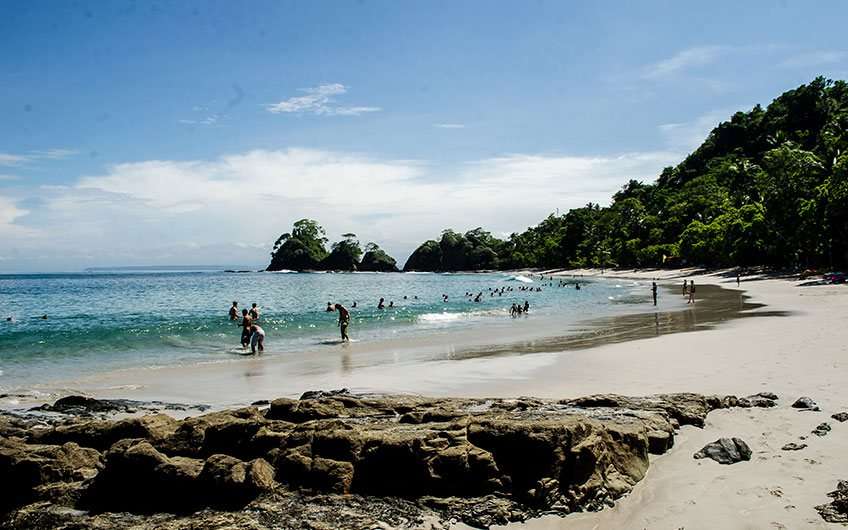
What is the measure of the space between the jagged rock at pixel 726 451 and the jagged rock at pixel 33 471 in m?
7.44

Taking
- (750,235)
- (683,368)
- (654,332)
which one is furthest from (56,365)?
(750,235)

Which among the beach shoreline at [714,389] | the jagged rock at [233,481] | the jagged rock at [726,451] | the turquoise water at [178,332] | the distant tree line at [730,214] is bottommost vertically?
the turquoise water at [178,332]

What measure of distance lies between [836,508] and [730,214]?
246ft

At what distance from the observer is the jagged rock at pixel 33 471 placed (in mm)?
6883

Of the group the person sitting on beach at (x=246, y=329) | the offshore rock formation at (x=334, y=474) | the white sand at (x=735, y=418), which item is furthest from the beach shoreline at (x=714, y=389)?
the person sitting on beach at (x=246, y=329)

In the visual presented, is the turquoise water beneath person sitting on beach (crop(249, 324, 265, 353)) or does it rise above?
beneath

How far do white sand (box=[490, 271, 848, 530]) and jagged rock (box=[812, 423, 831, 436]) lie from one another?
0.10m

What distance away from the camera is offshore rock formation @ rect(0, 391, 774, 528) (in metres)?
6.05

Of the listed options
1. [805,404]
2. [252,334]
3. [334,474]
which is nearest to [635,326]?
[252,334]

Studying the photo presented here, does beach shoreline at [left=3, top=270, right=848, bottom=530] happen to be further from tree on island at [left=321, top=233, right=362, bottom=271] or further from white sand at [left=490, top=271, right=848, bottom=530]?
tree on island at [left=321, top=233, right=362, bottom=271]

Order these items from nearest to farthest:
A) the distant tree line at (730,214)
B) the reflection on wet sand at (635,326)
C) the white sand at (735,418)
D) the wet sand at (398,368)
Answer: the white sand at (735,418)
the wet sand at (398,368)
the reflection on wet sand at (635,326)
the distant tree line at (730,214)

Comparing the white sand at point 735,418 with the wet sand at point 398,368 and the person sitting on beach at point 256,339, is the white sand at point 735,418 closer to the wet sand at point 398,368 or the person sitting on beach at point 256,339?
the wet sand at point 398,368

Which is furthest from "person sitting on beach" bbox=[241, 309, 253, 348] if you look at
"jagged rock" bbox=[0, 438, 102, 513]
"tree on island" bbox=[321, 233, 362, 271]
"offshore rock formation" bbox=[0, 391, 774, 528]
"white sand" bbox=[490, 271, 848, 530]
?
"tree on island" bbox=[321, 233, 362, 271]

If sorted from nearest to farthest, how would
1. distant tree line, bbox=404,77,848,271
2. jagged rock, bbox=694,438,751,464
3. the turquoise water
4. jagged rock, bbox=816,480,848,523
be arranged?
jagged rock, bbox=816,480,848,523, jagged rock, bbox=694,438,751,464, the turquoise water, distant tree line, bbox=404,77,848,271
